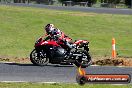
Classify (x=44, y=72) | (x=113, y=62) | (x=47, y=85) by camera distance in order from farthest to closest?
(x=113, y=62) → (x=44, y=72) → (x=47, y=85)

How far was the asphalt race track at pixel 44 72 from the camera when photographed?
1367cm

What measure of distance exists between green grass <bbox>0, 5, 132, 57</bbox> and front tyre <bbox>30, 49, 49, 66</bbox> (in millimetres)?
8396

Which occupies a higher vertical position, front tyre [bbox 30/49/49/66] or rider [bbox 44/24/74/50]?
rider [bbox 44/24/74/50]

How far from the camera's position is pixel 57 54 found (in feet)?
57.5

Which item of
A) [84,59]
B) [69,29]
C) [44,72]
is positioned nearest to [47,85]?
[44,72]

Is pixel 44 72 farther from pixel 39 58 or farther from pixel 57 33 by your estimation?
pixel 57 33

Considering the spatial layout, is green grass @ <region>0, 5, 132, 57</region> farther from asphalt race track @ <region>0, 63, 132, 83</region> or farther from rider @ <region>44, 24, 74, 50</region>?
asphalt race track @ <region>0, 63, 132, 83</region>

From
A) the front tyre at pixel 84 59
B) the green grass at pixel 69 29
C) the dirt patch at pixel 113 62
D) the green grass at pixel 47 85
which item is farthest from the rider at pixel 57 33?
the green grass at pixel 69 29

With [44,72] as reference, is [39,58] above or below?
above

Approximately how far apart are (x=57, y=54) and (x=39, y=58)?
2.23 feet

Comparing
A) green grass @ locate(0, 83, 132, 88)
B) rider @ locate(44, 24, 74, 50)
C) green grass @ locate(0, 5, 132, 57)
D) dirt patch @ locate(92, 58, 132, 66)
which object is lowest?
green grass @ locate(0, 5, 132, 57)

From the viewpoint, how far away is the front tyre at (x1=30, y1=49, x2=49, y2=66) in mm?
17297

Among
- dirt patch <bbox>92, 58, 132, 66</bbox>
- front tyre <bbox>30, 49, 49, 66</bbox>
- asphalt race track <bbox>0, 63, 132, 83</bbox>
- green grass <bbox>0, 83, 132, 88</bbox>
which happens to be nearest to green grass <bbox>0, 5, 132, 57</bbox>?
dirt patch <bbox>92, 58, 132, 66</bbox>

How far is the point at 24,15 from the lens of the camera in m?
42.4
